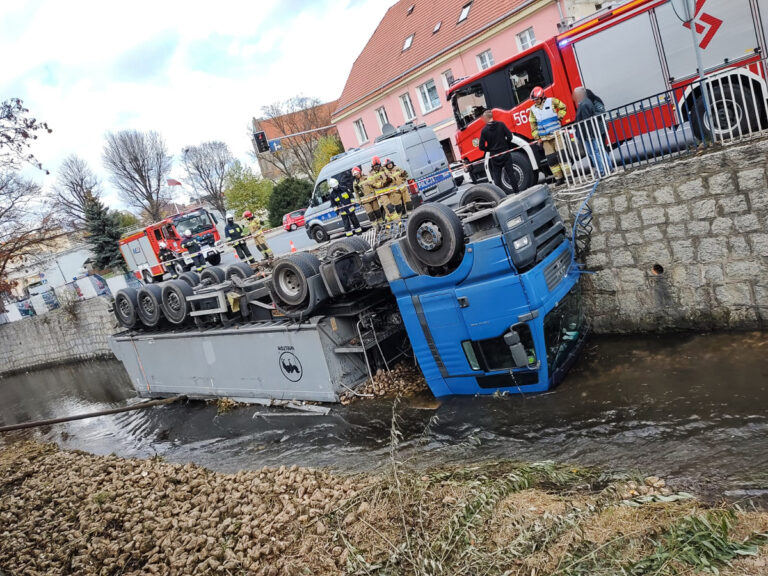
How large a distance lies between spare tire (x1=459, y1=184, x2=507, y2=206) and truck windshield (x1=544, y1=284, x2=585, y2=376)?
67.3 inches

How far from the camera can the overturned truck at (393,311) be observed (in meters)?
6.53

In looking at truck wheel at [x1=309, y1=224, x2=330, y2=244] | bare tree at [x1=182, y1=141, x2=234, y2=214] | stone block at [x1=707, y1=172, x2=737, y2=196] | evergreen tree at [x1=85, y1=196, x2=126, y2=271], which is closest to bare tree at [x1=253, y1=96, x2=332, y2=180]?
bare tree at [x1=182, y1=141, x2=234, y2=214]

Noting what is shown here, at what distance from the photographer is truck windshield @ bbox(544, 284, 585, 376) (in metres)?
6.75

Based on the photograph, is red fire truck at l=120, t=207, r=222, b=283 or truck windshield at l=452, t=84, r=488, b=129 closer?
truck windshield at l=452, t=84, r=488, b=129

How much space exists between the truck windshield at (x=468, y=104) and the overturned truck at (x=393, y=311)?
5022 millimetres

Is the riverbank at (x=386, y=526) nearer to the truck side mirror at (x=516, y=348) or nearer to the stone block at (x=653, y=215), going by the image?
the truck side mirror at (x=516, y=348)

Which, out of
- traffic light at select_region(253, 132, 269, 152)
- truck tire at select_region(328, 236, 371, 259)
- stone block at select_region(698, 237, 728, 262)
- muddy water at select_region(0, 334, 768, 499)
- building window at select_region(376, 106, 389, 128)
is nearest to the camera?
muddy water at select_region(0, 334, 768, 499)

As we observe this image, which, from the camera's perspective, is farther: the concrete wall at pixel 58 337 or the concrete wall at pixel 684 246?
the concrete wall at pixel 58 337

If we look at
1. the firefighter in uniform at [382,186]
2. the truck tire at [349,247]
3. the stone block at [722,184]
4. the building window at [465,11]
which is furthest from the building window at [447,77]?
the stone block at [722,184]

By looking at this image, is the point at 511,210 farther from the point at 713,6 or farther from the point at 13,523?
the point at 13,523

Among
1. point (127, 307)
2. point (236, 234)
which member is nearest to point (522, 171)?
point (127, 307)

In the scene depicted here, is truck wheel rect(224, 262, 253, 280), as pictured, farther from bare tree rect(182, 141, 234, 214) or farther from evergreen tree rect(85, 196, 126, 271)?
bare tree rect(182, 141, 234, 214)

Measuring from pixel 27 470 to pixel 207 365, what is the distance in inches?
131

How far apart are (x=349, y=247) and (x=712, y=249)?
16.1 ft
